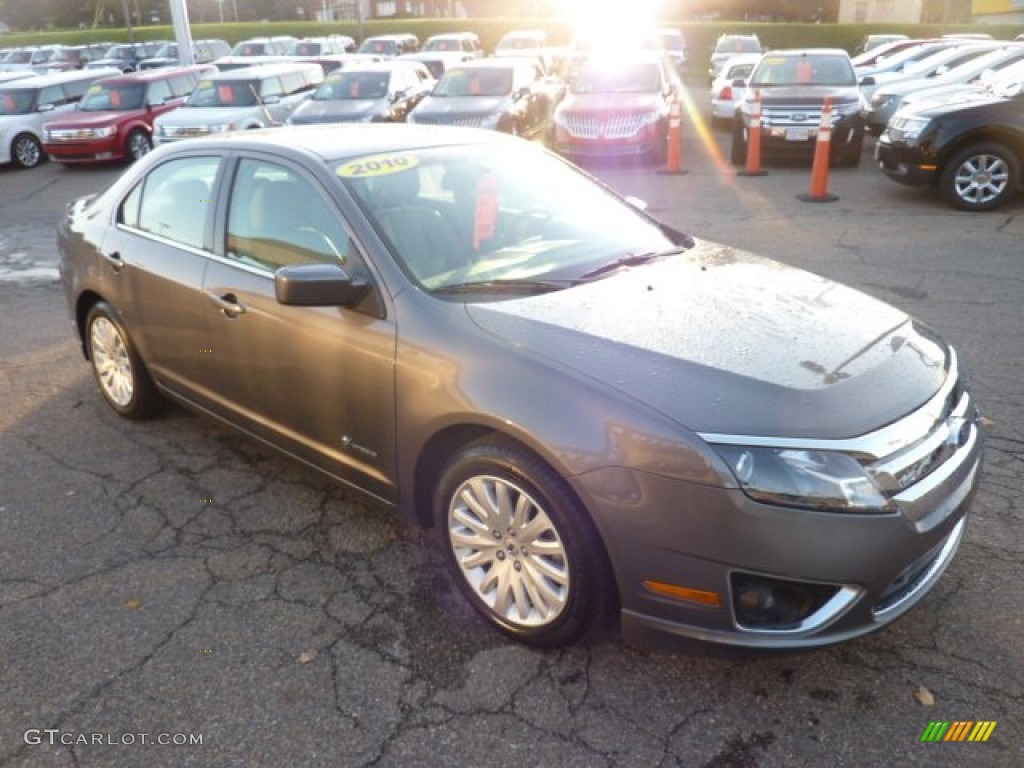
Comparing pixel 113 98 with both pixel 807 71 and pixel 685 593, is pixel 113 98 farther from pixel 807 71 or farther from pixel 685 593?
pixel 685 593

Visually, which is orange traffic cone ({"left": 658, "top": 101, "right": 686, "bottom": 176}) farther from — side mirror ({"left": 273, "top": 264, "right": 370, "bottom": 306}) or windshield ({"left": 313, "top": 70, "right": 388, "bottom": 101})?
side mirror ({"left": 273, "top": 264, "right": 370, "bottom": 306})

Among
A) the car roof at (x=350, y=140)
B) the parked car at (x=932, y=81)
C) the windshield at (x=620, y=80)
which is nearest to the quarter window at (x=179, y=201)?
the car roof at (x=350, y=140)

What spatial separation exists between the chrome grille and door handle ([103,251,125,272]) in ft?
30.2

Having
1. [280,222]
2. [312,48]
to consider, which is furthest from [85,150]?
[312,48]

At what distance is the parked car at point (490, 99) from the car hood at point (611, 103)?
3.53 ft

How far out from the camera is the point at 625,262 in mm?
3410

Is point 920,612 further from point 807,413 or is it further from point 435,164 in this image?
point 435,164

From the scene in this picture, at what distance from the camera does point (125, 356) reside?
450 cm

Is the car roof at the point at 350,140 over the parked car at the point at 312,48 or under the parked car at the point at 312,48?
under

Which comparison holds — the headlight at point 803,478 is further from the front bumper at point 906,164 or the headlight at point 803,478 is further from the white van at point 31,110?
the white van at point 31,110

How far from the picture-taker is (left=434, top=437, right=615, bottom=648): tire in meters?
2.54

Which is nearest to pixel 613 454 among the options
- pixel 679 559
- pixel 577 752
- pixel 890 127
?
pixel 679 559

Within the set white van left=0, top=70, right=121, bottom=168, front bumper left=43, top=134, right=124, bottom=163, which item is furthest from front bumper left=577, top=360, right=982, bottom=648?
white van left=0, top=70, right=121, bottom=168

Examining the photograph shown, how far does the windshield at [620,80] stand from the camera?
43.5 feet
